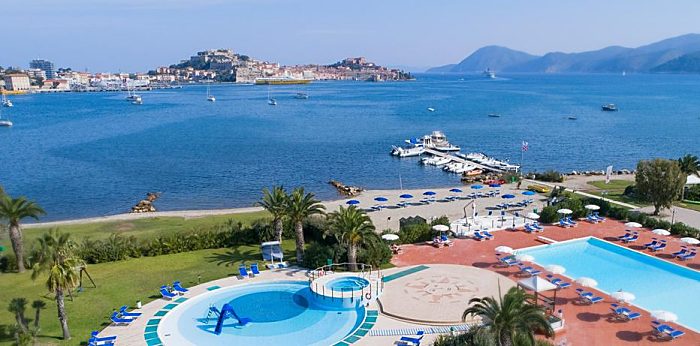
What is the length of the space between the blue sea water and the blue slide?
29.8 m

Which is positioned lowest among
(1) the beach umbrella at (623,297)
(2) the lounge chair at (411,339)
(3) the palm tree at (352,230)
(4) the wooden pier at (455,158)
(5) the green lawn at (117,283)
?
(4) the wooden pier at (455,158)

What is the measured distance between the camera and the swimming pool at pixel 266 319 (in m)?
21.8

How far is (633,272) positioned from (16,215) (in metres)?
34.1

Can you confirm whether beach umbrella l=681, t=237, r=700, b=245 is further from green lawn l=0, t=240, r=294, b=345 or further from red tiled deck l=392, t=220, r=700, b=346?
green lawn l=0, t=240, r=294, b=345

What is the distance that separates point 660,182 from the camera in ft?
121

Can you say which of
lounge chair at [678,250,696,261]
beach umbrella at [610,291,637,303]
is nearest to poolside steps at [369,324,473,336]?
beach umbrella at [610,291,637,303]

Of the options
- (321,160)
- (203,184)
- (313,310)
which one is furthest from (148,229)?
(321,160)

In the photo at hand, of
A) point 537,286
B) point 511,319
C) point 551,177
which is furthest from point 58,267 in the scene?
→ point 551,177

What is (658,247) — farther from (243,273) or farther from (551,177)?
(551,177)

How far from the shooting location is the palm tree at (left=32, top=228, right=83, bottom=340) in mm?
19859

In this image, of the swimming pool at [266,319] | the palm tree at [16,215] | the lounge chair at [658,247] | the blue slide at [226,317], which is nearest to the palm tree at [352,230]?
the swimming pool at [266,319]

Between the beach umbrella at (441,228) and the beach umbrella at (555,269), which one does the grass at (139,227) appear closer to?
the beach umbrella at (441,228)

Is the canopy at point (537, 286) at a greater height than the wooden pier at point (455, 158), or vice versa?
the canopy at point (537, 286)

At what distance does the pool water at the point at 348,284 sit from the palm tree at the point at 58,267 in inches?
454
